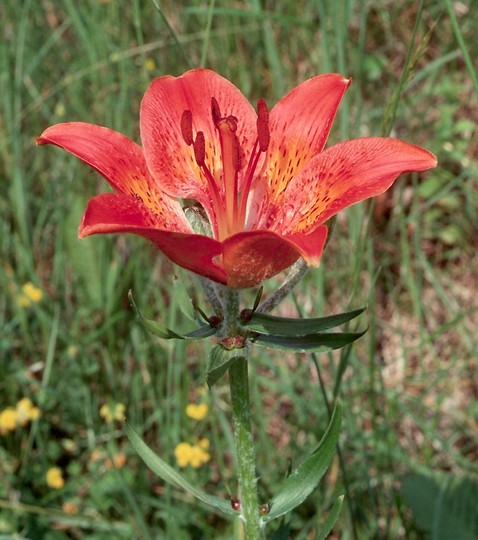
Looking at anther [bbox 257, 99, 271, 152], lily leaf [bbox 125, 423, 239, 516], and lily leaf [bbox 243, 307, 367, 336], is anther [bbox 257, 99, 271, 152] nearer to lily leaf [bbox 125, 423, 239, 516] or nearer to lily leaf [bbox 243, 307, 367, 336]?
lily leaf [bbox 243, 307, 367, 336]

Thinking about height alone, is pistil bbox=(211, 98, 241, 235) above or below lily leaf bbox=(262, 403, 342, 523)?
above

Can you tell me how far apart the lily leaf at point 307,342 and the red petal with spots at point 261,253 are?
101 millimetres

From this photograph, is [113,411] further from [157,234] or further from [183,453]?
[157,234]

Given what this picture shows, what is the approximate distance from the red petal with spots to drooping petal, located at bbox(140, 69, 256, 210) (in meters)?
0.26

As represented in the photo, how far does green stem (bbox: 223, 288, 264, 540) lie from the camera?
1.15m

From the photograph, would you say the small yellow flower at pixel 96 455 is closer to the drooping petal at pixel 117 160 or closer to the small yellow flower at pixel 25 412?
the small yellow flower at pixel 25 412

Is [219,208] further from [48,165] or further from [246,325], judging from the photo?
[48,165]

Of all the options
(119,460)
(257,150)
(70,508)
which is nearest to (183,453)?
(119,460)

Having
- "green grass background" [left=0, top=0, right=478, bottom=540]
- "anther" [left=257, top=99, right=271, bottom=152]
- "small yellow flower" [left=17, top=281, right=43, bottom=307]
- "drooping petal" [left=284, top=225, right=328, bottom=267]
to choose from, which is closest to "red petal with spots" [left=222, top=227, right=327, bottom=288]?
"drooping petal" [left=284, top=225, right=328, bottom=267]

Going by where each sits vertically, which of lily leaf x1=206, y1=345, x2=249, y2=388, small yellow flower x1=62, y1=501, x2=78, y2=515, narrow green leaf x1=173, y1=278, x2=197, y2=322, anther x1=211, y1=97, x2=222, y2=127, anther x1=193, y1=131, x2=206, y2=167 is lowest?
small yellow flower x1=62, y1=501, x2=78, y2=515

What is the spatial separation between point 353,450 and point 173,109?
4.28 ft

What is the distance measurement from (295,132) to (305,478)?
20.7 inches

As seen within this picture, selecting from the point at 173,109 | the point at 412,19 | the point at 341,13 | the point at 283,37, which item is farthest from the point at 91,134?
the point at 412,19

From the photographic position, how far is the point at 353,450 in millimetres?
2297
